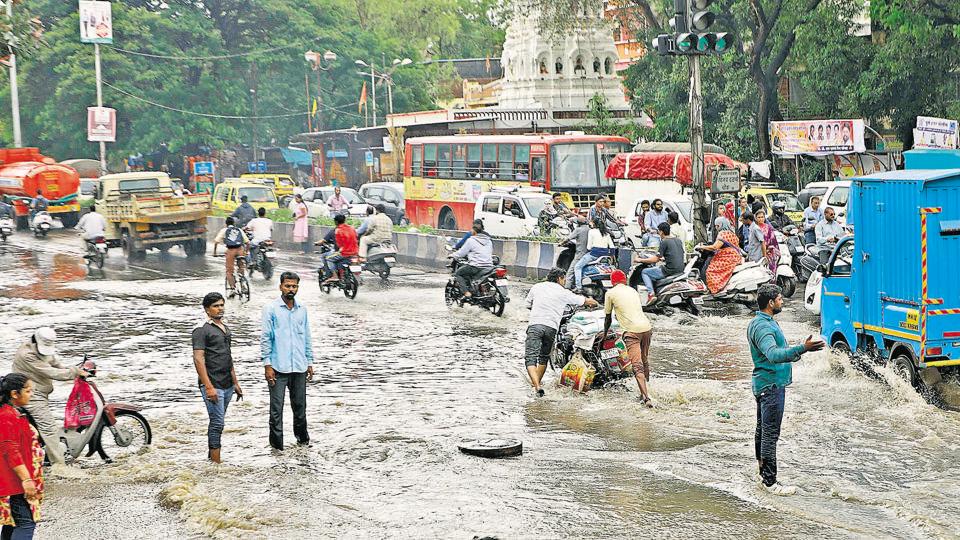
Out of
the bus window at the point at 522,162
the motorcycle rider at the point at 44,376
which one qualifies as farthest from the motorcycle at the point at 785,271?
the motorcycle rider at the point at 44,376

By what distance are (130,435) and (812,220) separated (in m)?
16.6

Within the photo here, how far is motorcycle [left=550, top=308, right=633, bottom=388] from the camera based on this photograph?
42.7ft

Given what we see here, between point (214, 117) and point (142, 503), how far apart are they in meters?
50.1

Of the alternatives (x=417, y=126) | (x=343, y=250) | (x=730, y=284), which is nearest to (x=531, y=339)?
(x=730, y=284)

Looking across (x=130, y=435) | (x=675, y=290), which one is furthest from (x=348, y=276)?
(x=130, y=435)

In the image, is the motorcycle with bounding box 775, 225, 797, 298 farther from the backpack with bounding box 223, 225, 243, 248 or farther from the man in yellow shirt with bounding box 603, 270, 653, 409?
the backpack with bounding box 223, 225, 243, 248

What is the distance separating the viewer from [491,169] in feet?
111

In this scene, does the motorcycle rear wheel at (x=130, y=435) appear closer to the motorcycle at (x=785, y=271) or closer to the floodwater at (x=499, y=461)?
the floodwater at (x=499, y=461)

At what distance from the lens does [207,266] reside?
28078 millimetres

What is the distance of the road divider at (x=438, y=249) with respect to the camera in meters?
24.8

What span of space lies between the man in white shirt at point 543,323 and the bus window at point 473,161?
70.5 ft

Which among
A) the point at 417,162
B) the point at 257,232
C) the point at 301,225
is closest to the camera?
the point at 257,232

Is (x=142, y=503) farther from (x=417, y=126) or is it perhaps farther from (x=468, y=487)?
(x=417, y=126)

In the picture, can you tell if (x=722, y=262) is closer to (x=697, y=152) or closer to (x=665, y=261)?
(x=665, y=261)
